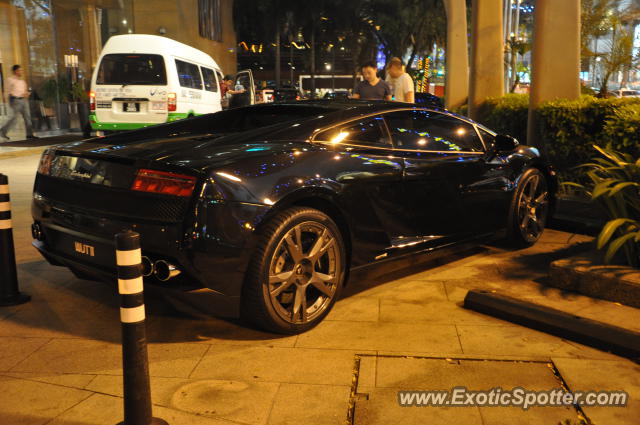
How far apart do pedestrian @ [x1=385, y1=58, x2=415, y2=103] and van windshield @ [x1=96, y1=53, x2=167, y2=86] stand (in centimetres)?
574

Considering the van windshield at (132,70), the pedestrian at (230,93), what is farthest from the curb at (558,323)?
the pedestrian at (230,93)

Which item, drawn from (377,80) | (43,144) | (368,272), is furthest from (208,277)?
(43,144)

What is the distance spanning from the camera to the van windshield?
13.8m

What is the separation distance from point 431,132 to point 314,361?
2270mm

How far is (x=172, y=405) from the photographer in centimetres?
309

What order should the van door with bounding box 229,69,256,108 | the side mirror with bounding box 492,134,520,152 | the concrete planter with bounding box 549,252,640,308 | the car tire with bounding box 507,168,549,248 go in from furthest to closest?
the van door with bounding box 229,69,256,108 < the car tire with bounding box 507,168,549,248 < the side mirror with bounding box 492,134,520,152 < the concrete planter with bounding box 549,252,640,308

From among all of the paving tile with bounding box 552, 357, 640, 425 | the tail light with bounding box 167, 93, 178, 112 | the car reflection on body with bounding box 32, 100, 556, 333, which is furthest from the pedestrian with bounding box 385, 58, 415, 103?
the paving tile with bounding box 552, 357, 640, 425

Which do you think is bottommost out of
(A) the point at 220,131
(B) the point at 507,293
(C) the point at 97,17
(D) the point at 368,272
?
(B) the point at 507,293

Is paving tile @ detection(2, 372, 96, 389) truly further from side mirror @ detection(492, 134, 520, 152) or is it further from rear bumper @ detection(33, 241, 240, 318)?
side mirror @ detection(492, 134, 520, 152)

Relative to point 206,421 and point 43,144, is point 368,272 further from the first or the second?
point 43,144

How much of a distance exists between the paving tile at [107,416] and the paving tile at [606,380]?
1.73 meters

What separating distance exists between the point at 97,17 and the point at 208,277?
27717 millimetres

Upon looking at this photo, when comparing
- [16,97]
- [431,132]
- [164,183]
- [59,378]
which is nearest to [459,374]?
[164,183]

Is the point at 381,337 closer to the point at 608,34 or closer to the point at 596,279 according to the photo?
the point at 596,279
